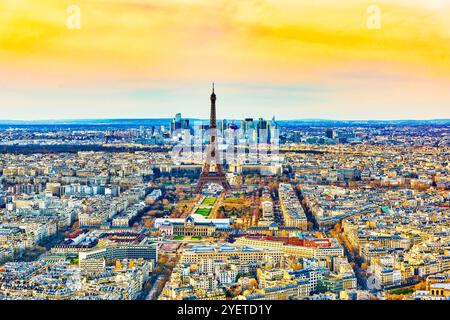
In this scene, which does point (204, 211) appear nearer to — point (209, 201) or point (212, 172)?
point (209, 201)

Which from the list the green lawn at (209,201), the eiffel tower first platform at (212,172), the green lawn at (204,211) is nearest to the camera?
the green lawn at (204,211)

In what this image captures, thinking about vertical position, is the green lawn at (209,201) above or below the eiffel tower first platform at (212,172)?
below

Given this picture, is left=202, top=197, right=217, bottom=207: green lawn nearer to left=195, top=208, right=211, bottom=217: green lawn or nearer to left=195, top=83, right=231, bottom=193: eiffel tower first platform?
left=195, top=208, right=211, bottom=217: green lawn

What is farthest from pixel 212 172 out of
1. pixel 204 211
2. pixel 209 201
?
pixel 204 211

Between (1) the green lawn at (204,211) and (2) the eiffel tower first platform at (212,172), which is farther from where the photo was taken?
(2) the eiffel tower first platform at (212,172)

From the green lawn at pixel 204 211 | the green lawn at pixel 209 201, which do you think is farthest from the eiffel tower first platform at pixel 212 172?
the green lawn at pixel 204 211

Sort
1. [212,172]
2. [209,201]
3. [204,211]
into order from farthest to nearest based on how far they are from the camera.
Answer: [212,172], [209,201], [204,211]

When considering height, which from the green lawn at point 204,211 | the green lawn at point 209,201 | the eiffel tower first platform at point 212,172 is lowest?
the green lawn at point 204,211

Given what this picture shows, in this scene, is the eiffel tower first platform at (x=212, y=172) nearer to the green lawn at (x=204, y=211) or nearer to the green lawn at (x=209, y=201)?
the green lawn at (x=209, y=201)

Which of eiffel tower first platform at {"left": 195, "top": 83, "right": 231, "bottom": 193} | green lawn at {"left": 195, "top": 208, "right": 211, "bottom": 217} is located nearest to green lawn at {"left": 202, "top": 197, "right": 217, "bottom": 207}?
green lawn at {"left": 195, "top": 208, "right": 211, "bottom": 217}
